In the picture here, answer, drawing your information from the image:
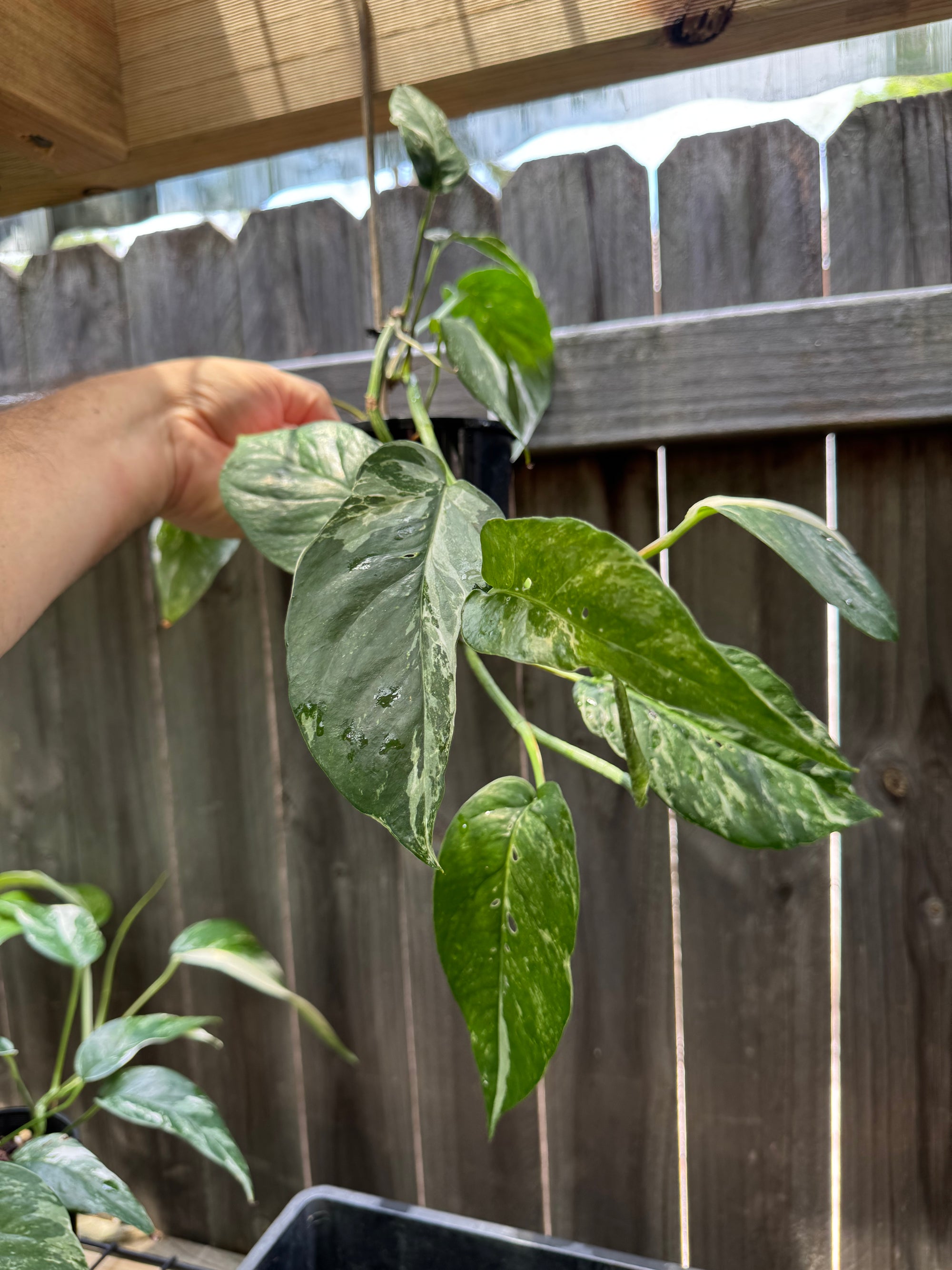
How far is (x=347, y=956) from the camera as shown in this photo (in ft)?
3.18

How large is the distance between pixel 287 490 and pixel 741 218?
56cm

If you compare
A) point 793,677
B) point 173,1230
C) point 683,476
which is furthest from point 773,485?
point 173,1230

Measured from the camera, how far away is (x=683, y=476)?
80 cm

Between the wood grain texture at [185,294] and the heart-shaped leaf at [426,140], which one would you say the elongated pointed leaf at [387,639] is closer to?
the heart-shaped leaf at [426,140]

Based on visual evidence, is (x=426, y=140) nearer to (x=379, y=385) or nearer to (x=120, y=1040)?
(x=379, y=385)

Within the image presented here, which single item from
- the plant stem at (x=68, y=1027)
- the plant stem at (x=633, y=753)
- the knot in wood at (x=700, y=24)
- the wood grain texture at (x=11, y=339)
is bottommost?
the plant stem at (x=68, y=1027)

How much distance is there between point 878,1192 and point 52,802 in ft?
3.53

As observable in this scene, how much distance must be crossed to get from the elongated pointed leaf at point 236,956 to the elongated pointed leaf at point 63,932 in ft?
0.34

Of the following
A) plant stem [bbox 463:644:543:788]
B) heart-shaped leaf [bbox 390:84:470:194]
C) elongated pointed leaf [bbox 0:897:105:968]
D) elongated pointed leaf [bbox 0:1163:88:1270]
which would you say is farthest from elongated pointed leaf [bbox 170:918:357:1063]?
heart-shaped leaf [bbox 390:84:470:194]

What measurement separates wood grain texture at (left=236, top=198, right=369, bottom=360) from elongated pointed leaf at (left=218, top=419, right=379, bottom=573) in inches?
18.8

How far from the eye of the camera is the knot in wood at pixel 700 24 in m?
0.61

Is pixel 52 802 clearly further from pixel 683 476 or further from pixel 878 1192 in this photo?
pixel 878 1192

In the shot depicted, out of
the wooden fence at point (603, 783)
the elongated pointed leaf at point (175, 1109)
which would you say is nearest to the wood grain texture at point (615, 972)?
the wooden fence at point (603, 783)

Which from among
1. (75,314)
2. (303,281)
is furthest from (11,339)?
(303,281)
